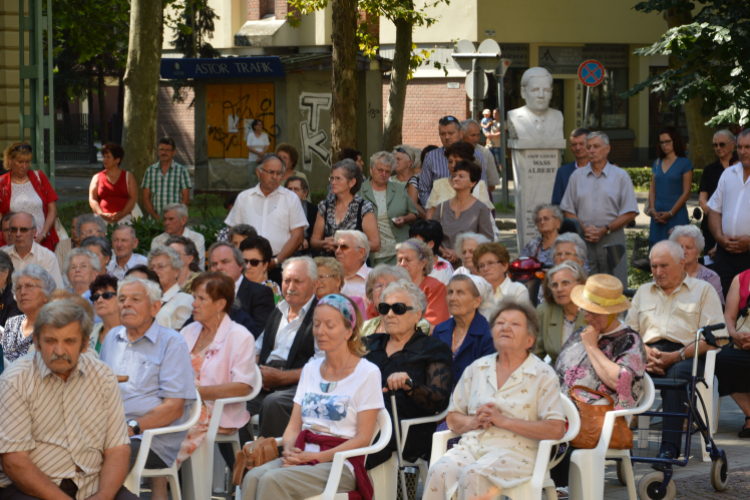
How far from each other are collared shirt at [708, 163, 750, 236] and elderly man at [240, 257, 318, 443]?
182 inches

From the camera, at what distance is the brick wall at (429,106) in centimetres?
3372

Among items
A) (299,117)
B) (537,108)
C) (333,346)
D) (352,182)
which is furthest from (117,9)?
(333,346)

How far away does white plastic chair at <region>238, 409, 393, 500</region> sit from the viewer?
4867mm

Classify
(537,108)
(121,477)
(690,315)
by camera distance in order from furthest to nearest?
(537,108)
(690,315)
(121,477)

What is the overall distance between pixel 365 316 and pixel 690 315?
2271mm

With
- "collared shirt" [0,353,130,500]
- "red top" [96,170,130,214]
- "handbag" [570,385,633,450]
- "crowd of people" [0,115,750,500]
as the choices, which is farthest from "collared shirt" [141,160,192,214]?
"collared shirt" [0,353,130,500]

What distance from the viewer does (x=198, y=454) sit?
226 inches

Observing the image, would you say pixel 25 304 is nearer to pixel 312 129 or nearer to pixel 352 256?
Result: pixel 352 256

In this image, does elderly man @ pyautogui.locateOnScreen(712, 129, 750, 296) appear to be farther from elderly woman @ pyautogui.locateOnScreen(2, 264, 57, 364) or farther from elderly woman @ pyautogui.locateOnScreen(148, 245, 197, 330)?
elderly woman @ pyautogui.locateOnScreen(2, 264, 57, 364)

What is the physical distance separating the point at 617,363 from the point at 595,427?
1.34 ft

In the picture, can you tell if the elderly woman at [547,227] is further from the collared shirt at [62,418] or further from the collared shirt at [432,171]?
the collared shirt at [62,418]

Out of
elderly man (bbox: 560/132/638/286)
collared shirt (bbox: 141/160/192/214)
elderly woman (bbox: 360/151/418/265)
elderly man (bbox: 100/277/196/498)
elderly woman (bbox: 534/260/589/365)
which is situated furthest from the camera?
collared shirt (bbox: 141/160/192/214)

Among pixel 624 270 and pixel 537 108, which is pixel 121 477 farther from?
pixel 537 108

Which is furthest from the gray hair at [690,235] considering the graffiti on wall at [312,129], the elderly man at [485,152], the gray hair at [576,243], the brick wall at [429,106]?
the brick wall at [429,106]
